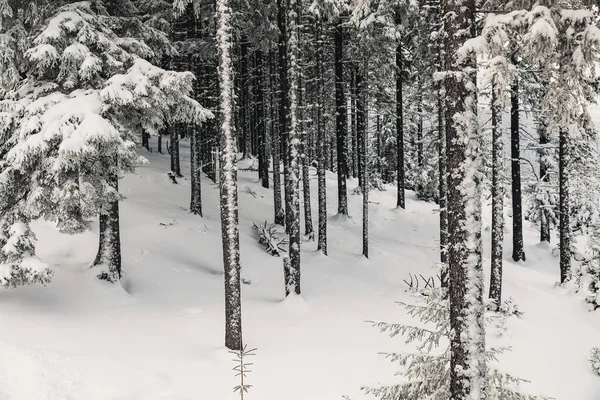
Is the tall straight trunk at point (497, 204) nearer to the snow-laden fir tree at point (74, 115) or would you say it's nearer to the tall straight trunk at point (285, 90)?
the tall straight trunk at point (285, 90)

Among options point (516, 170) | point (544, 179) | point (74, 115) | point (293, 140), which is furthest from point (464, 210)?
point (544, 179)

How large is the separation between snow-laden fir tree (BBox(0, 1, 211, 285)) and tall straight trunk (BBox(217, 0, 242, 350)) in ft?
4.06

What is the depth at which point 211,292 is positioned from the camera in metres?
14.0

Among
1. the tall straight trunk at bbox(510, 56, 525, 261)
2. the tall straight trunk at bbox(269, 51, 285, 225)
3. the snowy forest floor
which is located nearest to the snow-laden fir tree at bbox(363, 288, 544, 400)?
the snowy forest floor

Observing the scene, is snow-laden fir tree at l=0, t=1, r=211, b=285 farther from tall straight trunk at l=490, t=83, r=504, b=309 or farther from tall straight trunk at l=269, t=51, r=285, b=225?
tall straight trunk at l=490, t=83, r=504, b=309

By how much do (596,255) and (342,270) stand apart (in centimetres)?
940

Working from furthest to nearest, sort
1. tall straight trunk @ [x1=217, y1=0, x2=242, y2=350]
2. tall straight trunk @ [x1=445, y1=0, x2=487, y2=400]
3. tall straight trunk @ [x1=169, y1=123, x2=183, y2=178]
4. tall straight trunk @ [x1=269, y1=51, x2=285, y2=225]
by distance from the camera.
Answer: tall straight trunk @ [x1=169, y1=123, x2=183, y2=178] < tall straight trunk @ [x1=269, y1=51, x2=285, y2=225] < tall straight trunk @ [x1=217, y1=0, x2=242, y2=350] < tall straight trunk @ [x1=445, y1=0, x2=487, y2=400]

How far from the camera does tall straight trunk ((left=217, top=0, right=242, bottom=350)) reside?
10391 mm

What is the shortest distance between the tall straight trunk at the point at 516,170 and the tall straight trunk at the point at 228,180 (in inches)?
421

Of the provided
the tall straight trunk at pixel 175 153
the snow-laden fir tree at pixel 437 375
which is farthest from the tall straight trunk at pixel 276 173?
the snow-laden fir tree at pixel 437 375

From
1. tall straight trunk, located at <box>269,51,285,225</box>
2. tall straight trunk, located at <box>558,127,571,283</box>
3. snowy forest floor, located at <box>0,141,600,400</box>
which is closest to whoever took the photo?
snowy forest floor, located at <box>0,141,600,400</box>

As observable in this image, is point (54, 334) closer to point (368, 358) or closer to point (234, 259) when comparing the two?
point (234, 259)

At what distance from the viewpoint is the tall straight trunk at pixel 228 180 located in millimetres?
10391

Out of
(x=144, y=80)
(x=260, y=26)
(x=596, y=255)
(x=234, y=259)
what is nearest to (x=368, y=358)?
(x=234, y=259)
